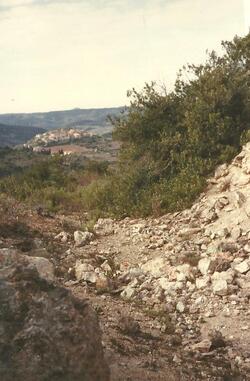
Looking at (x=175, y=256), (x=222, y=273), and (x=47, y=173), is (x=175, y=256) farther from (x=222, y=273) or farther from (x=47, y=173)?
(x=47, y=173)

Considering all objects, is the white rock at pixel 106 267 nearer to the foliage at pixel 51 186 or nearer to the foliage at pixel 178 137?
the foliage at pixel 178 137

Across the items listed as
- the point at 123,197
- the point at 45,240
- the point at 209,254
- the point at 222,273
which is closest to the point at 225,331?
the point at 222,273

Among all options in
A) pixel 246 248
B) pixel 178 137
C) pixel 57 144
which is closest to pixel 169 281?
pixel 246 248

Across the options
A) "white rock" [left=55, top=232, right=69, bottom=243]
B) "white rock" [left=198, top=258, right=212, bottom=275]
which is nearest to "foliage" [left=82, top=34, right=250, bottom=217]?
"white rock" [left=55, top=232, right=69, bottom=243]

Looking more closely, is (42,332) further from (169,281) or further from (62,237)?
(62,237)

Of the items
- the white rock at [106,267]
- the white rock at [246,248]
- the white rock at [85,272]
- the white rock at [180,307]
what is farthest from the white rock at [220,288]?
the white rock at [106,267]

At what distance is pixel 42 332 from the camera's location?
4188mm

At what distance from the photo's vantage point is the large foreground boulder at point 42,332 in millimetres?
4023

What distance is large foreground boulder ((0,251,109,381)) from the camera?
4.02 m

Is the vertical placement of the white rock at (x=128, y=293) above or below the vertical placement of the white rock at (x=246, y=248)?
below

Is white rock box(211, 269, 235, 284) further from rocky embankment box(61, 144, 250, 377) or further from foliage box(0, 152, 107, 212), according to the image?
foliage box(0, 152, 107, 212)

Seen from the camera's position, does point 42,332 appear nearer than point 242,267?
Yes

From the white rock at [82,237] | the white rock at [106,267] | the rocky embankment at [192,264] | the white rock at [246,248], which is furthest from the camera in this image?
the white rock at [82,237]

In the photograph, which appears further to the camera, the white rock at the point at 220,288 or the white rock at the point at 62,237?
the white rock at the point at 62,237
